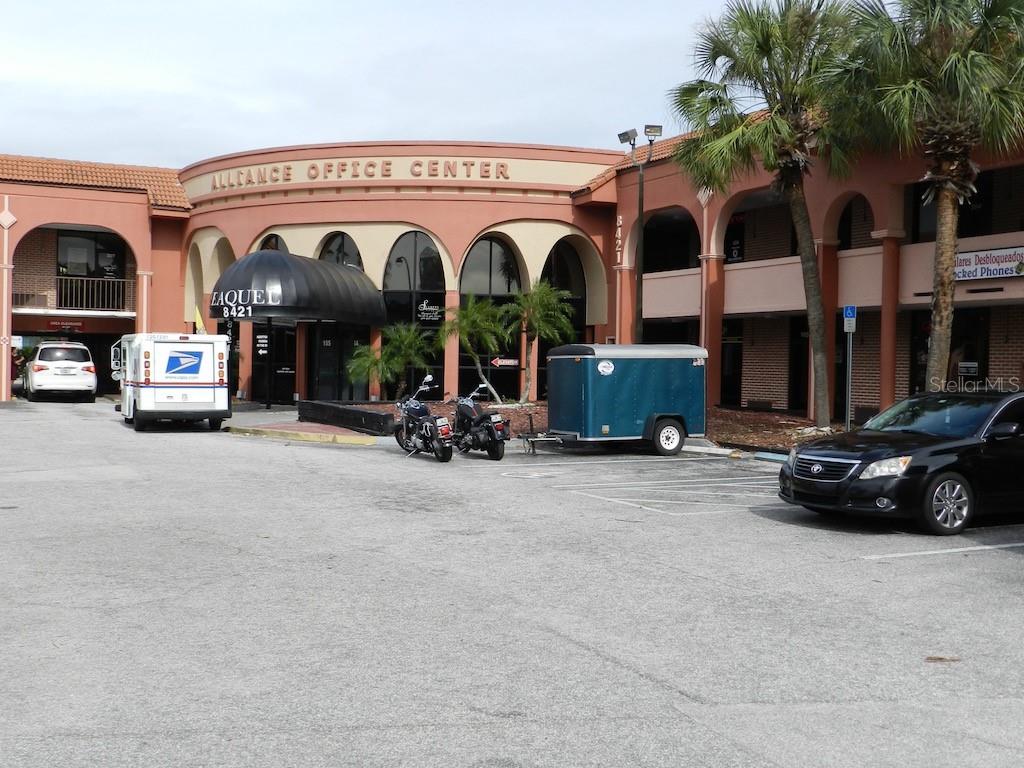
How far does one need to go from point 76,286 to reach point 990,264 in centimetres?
3224

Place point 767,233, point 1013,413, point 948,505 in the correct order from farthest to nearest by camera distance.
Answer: point 767,233 < point 1013,413 < point 948,505

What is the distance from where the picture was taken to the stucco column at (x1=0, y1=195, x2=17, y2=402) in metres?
34.8

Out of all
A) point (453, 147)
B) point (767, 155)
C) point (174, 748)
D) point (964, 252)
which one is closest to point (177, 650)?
point (174, 748)

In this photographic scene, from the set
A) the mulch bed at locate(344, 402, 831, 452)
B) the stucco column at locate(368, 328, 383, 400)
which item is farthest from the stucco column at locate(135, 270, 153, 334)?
the mulch bed at locate(344, 402, 831, 452)

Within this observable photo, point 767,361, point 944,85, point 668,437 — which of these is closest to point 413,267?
point 767,361

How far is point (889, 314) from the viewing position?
2236 centimetres

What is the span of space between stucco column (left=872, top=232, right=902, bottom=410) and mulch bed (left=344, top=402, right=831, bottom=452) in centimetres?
177

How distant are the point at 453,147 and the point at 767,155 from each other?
14103 mm

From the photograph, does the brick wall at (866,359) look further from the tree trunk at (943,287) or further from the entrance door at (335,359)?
the entrance door at (335,359)

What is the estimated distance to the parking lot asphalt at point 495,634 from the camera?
188 inches

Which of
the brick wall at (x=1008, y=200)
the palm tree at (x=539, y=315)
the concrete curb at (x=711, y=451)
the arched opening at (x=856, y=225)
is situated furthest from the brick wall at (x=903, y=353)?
the palm tree at (x=539, y=315)

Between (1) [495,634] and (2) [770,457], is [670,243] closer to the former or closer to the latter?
(2) [770,457]

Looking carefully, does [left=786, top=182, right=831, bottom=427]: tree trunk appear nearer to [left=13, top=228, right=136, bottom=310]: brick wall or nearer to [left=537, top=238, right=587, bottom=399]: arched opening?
[left=537, top=238, right=587, bottom=399]: arched opening

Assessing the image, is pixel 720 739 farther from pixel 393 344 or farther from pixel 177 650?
pixel 393 344
